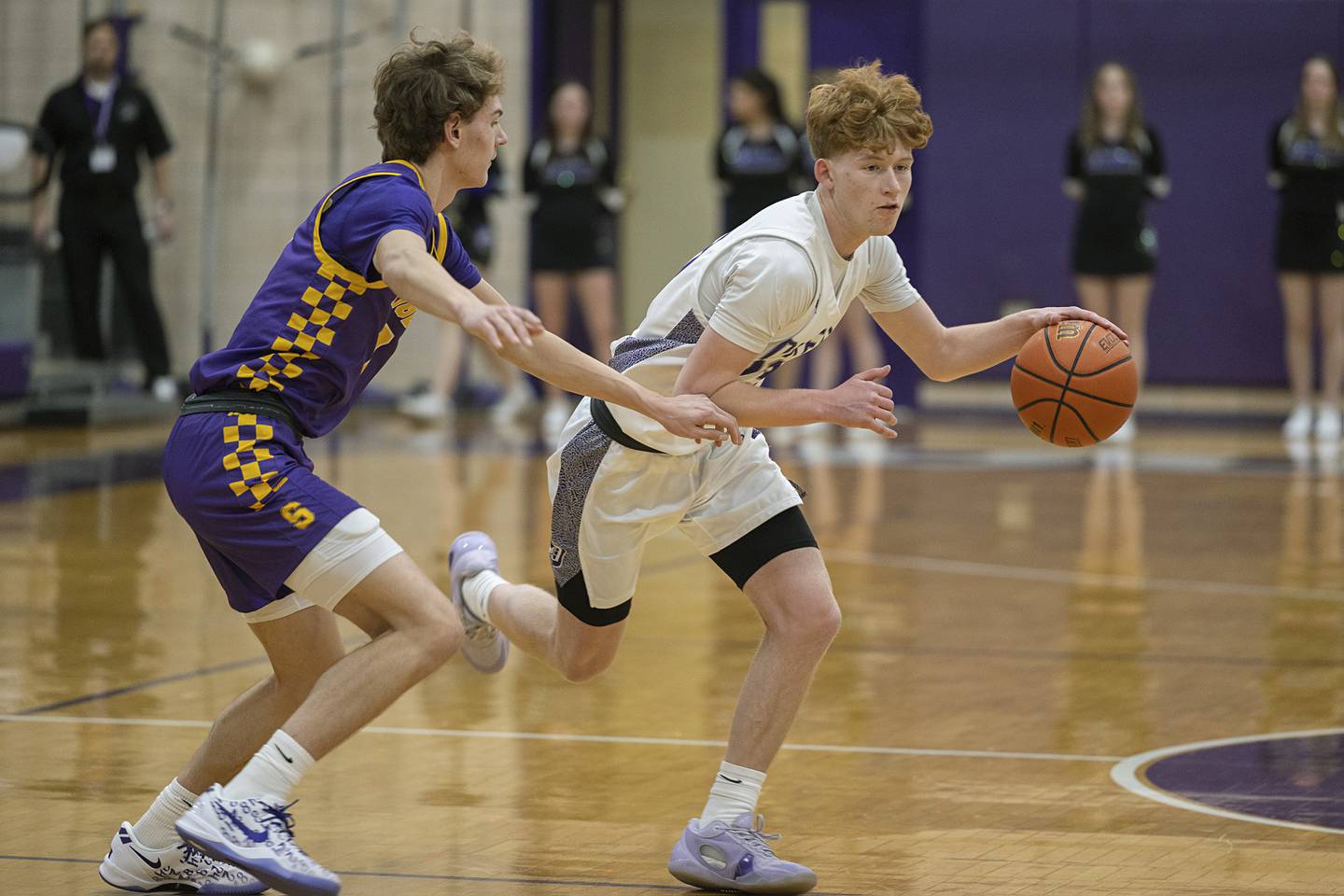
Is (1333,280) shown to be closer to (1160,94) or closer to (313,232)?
(1160,94)

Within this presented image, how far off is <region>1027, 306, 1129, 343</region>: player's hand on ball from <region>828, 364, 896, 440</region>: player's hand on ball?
688 mm

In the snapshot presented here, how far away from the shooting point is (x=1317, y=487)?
10.5 metres

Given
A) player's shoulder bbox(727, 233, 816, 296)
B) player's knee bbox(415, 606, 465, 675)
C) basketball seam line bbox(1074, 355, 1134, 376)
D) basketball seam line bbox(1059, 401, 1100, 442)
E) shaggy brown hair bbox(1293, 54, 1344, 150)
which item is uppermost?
shaggy brown hair bbox(1293, 54, 1344, 150)

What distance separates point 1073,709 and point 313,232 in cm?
283

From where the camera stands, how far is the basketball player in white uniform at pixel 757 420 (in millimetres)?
3760

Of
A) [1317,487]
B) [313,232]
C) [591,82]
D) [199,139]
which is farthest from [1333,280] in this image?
[313,232]

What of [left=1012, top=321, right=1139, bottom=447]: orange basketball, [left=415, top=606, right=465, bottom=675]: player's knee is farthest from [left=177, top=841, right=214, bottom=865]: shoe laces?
[left=1012, top=321, right=1139, bottom=447]: orange basketball

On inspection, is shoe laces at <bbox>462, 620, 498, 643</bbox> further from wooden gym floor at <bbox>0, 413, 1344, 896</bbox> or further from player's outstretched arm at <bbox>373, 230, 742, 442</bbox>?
player's outstretched arm at <bbox>373, 230, 742, 442</bbox>

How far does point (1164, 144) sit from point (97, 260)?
26.8 ft

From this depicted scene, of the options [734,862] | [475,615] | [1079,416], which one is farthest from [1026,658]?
[734,862]

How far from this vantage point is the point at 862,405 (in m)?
3.65

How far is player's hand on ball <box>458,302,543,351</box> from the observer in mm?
3188

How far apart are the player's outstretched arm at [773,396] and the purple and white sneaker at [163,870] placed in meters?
1.29

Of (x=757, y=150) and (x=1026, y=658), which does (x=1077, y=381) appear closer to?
(x=1026, y=658)
